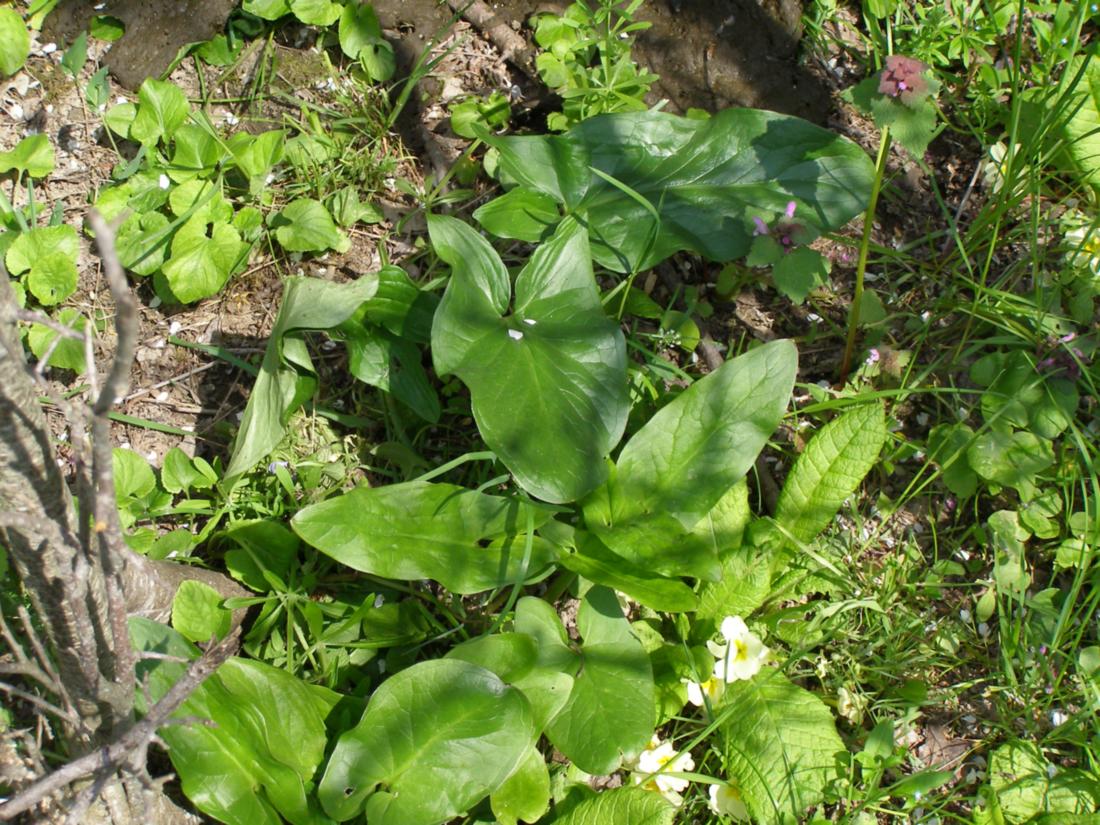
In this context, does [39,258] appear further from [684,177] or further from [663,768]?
[663,768]

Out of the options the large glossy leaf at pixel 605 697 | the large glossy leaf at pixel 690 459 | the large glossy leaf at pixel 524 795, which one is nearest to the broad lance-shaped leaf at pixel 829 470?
the large glossy leaf at pixel 690 459

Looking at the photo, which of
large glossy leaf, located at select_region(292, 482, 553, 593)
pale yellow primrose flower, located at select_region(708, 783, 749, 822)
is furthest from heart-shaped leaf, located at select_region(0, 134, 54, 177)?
pale yellow primrose flower, located at select_region(708, 783, 749, 822)

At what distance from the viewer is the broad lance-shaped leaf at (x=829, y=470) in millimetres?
2039

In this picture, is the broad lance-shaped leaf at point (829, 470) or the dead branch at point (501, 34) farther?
the dead branch at point (501, 34)

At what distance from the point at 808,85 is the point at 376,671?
1.90 meters

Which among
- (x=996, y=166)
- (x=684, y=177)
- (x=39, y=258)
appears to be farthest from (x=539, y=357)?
(x=996, y=166)

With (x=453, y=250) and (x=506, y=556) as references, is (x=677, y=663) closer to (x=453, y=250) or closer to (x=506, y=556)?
(x=506, y=556)

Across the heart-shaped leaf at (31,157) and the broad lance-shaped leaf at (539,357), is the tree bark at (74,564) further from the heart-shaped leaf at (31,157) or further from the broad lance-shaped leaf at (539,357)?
the heart-shaped leaf at (31,157)

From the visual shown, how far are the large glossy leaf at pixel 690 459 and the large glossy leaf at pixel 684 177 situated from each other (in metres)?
0.34

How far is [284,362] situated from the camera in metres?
2.01

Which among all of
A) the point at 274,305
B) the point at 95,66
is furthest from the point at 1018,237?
the point at 95,66

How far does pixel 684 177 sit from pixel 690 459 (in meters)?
0.72

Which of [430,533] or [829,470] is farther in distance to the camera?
[829,470]

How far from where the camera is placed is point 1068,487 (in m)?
2.23
